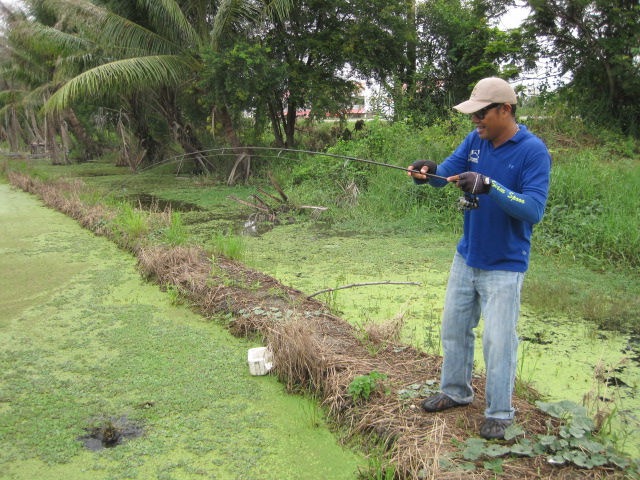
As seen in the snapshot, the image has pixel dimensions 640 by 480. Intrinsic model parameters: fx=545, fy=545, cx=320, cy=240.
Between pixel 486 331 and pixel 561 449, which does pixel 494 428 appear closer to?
pixel 561 449

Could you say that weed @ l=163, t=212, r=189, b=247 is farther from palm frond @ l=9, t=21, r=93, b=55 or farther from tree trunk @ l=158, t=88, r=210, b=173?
palm frond @ l=9, t=21, r=93, b=55

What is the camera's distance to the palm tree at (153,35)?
27.9 ft

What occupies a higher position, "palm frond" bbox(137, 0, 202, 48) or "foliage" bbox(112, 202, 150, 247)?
"palm frond" bbox(137, 0, 202, 48)

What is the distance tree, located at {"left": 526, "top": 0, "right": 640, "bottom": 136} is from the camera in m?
8.34

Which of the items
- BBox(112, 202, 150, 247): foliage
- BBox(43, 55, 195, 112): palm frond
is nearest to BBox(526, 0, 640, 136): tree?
BBox(43, 55, 195, 112): palm frond

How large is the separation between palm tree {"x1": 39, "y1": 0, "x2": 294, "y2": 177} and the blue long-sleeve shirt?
21.8 feet

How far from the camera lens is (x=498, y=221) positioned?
1957 millimetres

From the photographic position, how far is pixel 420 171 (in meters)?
2.24

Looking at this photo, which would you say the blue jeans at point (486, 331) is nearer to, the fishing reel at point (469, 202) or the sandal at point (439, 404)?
the sandal at point (439, 404)

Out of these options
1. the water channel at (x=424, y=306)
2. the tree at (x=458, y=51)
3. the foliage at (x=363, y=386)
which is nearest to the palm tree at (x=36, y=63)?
the water channel at (x=424, y=306)

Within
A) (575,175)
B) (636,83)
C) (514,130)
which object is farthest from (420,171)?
(636,83)

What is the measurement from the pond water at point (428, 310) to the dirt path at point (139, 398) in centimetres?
95

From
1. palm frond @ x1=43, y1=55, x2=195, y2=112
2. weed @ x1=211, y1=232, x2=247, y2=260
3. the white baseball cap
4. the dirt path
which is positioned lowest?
the dirt path

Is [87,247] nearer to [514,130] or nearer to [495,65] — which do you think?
[514,130]
